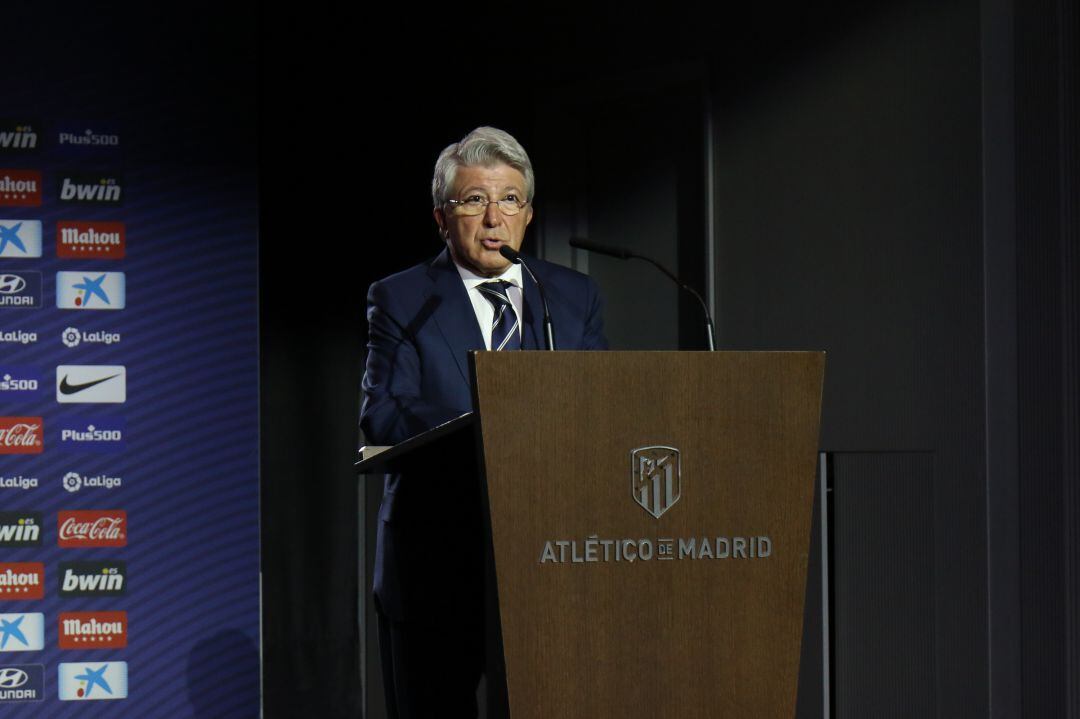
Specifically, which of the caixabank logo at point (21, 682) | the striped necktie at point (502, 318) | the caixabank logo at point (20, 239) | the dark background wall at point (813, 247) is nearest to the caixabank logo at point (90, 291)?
the caixabank logo at point (20, 239)

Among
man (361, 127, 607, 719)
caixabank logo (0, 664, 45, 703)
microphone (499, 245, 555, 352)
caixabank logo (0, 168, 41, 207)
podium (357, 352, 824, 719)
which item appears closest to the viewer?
podium (357, 352, 824, 719)

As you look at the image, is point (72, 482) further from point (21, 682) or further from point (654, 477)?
point (654, 477)

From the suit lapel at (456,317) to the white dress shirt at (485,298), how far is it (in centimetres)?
2

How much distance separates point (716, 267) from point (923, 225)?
0.81 m

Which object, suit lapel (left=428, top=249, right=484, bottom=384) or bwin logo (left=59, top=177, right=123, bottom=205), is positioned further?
bwin logo (left=59, top=177, right=123, bottom=205)

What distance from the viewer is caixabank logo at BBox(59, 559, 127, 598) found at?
4.44 metres

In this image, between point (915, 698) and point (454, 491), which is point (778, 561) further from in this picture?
point (915, 698)

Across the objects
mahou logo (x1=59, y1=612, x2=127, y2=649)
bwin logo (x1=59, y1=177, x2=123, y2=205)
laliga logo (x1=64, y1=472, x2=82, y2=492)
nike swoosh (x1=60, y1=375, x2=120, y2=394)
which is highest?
bwin logo (x1=59, y1=177, x2=123, y2=205)

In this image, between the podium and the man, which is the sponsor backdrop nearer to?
the man

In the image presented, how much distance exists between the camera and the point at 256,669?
462 cm

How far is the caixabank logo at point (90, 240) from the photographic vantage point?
4512 mm

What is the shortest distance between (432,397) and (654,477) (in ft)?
2.33

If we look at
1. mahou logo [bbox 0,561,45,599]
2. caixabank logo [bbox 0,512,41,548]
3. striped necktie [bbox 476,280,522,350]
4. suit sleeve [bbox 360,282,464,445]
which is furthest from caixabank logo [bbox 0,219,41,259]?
striped necktie [bbox 476,280,522,350]

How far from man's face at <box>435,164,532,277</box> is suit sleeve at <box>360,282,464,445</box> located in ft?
0.62
